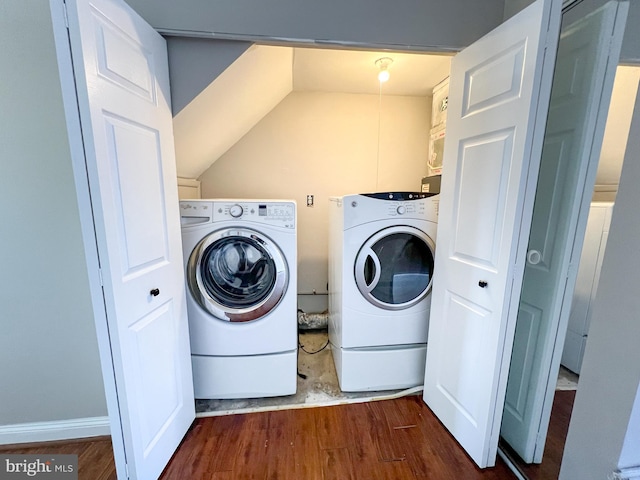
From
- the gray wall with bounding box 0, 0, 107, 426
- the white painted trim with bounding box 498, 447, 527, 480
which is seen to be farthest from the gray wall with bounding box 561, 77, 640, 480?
the gray wall with bounding box 0, 0, 107, 426

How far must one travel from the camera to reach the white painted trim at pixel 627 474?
2.25ft

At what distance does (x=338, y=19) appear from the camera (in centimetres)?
121

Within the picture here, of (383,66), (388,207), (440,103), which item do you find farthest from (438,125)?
(388,207)

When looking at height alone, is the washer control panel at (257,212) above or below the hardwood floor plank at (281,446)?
above

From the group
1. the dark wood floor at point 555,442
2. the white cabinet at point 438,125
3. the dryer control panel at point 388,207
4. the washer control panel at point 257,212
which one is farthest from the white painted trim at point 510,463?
the white cabinet at point 438,125

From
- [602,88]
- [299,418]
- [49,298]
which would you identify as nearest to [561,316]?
[602,88]

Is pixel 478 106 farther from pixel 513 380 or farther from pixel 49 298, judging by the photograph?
→ pixel 49 298

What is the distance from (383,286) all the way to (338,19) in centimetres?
137

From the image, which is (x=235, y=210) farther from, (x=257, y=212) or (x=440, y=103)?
(x=440, y=103)

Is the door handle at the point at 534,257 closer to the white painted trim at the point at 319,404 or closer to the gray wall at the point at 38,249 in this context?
the white painted trim at the point at 319,404

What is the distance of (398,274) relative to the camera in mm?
1590

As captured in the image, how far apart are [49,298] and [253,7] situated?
1611 mm

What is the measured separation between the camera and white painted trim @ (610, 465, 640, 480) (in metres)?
0.69

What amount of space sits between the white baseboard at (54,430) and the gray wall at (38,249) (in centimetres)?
3
